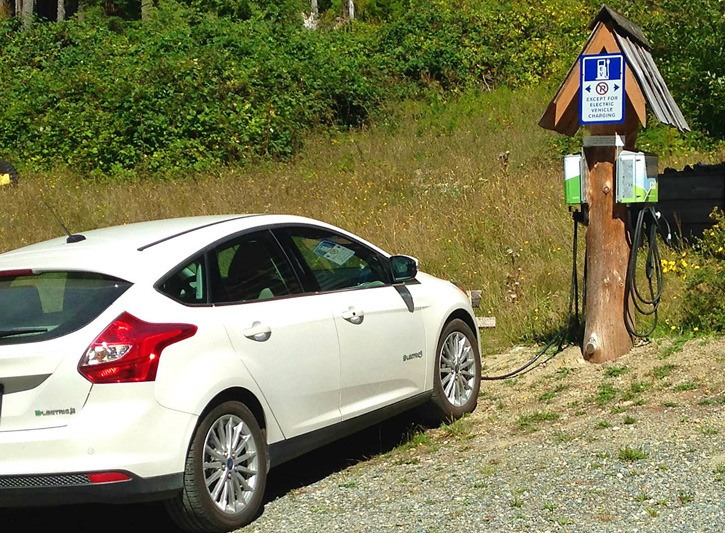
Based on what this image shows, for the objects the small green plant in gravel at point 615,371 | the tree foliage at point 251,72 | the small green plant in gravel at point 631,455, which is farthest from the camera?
the tree foliage at point 251,72

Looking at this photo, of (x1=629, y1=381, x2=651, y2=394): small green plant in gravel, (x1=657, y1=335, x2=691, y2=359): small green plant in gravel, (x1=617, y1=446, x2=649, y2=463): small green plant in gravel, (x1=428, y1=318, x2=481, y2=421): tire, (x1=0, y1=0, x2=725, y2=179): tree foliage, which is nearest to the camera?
(x1=617, y1=446, x2=649, y2=463): small green plant in gravel

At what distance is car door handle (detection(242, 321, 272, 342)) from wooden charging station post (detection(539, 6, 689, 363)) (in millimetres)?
3805

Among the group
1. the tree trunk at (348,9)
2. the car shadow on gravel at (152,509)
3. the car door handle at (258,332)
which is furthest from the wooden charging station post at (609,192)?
the tree trunk at (348,9)

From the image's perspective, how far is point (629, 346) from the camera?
9.26 meters

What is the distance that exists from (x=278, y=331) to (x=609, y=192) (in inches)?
151

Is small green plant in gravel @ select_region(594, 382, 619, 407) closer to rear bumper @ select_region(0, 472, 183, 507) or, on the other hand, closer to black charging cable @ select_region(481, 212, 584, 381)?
black charging cable @ select_region(481, 212, 584, 381)

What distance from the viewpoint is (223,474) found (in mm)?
5848

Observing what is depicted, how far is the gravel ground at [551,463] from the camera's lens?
565cm

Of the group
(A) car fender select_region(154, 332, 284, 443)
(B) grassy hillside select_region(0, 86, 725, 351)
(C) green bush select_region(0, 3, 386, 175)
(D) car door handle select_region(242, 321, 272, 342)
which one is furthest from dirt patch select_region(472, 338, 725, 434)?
(C) green bush select_region(0, 3, 386, 175)

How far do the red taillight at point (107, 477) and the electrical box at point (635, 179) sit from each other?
16.5 ft

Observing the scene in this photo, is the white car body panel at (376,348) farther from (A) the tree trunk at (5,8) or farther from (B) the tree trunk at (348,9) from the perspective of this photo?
(A) the tree trunk at (5,8)

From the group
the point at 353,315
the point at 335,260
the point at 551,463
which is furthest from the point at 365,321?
the point at 551,463

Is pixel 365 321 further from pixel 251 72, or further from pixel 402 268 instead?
pixel 251 72

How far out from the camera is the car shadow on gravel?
254 inches
